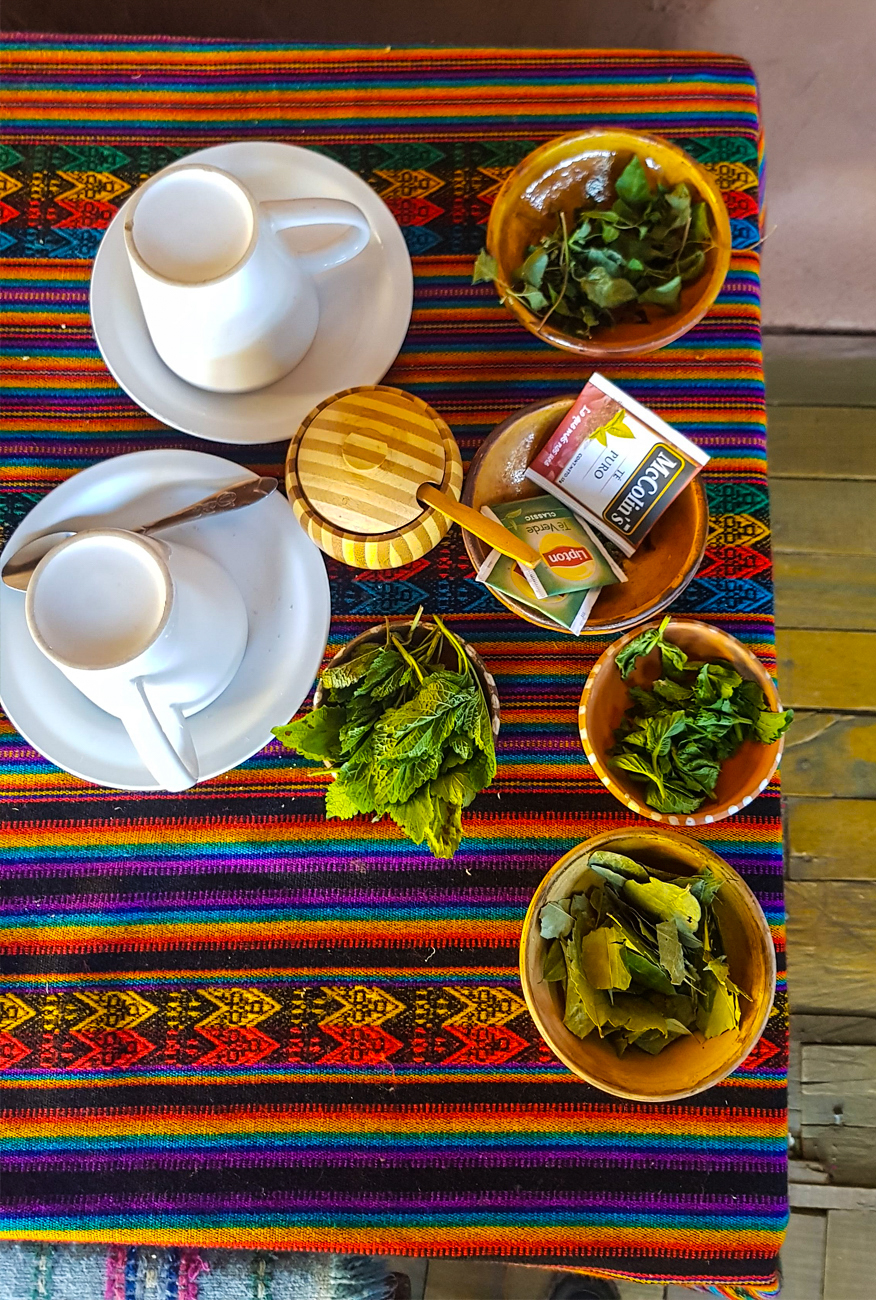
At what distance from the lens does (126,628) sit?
0.62m

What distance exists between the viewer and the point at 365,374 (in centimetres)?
77

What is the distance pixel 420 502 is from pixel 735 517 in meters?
0.31

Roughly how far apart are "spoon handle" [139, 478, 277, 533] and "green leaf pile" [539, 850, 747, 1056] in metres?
0.40

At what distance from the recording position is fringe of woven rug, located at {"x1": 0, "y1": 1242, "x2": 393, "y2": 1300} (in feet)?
3.16

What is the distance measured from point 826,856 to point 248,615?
39.5 inches

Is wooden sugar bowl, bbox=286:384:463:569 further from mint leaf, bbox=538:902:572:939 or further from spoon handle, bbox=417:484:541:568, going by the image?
mint leaf, bbox=538:902:572:939

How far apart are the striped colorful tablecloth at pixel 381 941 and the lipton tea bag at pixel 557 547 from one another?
0.30ft

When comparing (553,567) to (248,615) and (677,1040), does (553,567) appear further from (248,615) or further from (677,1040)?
(677,1040)

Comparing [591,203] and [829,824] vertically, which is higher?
[591,203]

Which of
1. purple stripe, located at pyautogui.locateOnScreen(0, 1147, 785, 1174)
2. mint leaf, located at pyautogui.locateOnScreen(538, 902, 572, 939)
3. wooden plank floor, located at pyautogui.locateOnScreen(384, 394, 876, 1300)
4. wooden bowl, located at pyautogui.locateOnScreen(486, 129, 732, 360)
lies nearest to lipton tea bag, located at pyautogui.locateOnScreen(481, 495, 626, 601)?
wooden bowl, located at pyautogui.locateOnScreen(486, 129, 732, 360)

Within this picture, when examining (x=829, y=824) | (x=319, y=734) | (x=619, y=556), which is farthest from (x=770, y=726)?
(x=829, y=824)

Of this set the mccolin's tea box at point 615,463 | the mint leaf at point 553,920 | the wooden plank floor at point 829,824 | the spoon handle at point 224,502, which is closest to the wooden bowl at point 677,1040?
A: the mint leaf at point 553,920

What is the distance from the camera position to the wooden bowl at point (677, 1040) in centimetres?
67

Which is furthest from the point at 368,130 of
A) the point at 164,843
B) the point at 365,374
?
the point at 164,843
